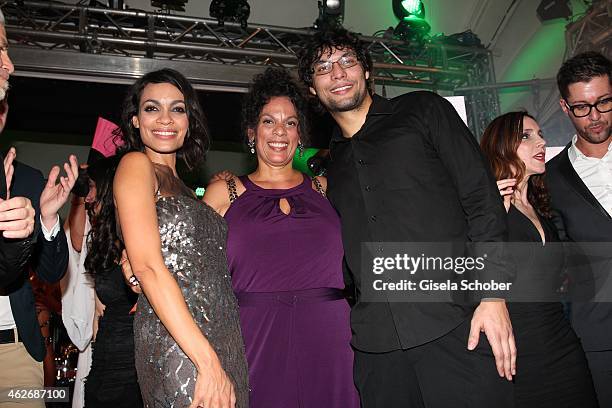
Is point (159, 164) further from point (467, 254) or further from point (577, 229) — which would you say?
point (577, 229)

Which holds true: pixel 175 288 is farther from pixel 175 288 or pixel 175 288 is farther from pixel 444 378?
pixel 444 378

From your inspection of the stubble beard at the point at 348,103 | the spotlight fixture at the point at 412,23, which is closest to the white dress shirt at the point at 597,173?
the stubble beard at the point at 348,103

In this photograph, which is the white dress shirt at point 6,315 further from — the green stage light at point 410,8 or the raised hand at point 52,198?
the green stage light at point 410,8

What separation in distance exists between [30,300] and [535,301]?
2.35 metres

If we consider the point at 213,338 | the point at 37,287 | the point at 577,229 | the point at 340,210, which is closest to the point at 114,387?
the point at 213,338

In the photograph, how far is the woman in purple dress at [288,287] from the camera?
2.29 meters

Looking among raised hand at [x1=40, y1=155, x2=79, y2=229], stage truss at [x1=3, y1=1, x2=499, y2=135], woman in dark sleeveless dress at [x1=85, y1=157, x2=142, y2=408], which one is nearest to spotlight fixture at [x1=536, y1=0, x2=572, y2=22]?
stage truss at [x1=3, y1=1, x2=499, y2=135]

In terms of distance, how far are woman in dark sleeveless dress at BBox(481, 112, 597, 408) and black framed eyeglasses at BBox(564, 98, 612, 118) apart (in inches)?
16.4

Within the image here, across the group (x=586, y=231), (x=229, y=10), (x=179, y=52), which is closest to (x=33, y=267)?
(x=586, y=231)

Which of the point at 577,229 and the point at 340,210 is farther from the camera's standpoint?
the point at 577,229

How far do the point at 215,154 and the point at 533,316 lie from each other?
24.5ft

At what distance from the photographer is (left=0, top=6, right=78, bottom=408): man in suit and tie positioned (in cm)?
239

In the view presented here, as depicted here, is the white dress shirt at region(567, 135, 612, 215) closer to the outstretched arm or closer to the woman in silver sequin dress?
the woman in silver sequin dress

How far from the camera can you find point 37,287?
144 inches
